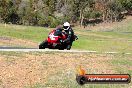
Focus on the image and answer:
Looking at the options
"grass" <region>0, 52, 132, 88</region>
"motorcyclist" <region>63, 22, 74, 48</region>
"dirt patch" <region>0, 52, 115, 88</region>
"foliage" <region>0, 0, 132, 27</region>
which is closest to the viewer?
"dirt patch" <region>0, 52, 115, 88</region>

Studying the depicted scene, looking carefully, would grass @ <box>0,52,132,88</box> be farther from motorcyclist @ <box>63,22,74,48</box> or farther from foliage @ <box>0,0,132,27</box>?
foliage @ <box>0,0,132,27</box>

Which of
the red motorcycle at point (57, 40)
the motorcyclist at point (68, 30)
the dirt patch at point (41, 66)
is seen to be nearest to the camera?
the dirt patch at point (41, 66)

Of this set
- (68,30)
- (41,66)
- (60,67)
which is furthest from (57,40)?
(41,66)

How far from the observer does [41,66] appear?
1416 centimetres

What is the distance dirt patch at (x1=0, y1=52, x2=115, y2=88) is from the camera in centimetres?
1256

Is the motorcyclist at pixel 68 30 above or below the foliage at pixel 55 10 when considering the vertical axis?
above

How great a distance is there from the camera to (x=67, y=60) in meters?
15.8

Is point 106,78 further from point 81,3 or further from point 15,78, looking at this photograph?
point 81,3

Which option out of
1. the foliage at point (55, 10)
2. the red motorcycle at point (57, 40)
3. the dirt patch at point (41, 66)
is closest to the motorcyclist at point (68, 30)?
the red motorcycle at point (57, 40)

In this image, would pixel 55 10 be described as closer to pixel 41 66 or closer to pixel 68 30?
pixel 68 30

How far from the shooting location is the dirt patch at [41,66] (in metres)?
12.6

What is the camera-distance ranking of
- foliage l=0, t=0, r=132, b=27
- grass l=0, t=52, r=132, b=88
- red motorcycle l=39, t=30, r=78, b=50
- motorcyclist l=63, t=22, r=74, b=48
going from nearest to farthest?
1. grass l=0, t=52, r=132, b=88
2. motorcyclist l=63, t=22, r=74, b=48
3. red motorcycle l=39, t=30, r=78, b=50
4. foliage l=0, t=0, r=132, b=27

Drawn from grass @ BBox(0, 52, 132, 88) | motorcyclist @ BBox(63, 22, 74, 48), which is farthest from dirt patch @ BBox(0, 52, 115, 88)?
motorcyclist @ BBox(63, 22, 74, 48)

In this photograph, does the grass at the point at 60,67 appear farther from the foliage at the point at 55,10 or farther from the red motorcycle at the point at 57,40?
the foliage at the point at 55,10
